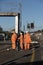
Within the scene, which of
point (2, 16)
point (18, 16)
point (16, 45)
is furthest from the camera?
point (2, 16)

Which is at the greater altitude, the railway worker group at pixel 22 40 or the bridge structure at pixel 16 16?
the bridge structure at pixel 16 16

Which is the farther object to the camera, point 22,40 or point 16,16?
point 16,16

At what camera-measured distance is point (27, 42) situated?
28.8 m

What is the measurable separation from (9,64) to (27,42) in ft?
46.6

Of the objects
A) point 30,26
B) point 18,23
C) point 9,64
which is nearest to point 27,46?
point 30,26

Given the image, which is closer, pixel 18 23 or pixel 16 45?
pixel 16 45

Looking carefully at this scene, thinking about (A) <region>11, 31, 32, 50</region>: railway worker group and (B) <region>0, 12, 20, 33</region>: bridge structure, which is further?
(B) <region>0, 12, 20, 33</region>: bridge structure

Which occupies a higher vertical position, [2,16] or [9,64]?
[2,16]

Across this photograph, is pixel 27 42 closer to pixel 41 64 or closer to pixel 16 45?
pixel 16 45

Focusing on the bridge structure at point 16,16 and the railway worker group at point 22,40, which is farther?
the bridge structure at point 16,16

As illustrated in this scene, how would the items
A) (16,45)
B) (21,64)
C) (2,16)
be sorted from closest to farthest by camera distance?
(21,64)
(16,45)
(2,16)

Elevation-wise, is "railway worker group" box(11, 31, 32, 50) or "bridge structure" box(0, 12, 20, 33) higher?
"bridge structure" box(0, 12, 20, 33)

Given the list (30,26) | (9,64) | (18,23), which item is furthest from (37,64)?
(18,23)

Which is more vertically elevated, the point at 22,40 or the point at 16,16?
the point at 16,16
